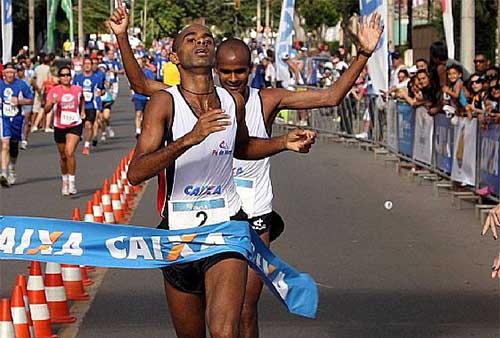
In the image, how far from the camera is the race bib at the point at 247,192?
7.25 m

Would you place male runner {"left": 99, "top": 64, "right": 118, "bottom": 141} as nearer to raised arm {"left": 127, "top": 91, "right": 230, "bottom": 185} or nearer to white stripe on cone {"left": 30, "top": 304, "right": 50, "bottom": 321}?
white stripe on cone {"left": 30, "top": 304, "right": 50, "bottom": 321}

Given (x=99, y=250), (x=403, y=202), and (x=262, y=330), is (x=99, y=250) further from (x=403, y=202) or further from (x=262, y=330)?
(x=403, y=202)

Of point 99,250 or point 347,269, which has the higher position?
point 99,250

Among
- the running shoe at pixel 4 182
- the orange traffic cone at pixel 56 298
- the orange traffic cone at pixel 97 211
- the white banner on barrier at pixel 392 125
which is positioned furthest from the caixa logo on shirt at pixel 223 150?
the white banner on barrier at pixel 392 125

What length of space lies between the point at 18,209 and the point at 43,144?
12.9 meters

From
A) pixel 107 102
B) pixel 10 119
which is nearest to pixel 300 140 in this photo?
pixel 10 119

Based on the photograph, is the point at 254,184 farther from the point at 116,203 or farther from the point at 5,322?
the point at 116,203

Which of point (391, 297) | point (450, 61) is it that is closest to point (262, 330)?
point (391, 297)

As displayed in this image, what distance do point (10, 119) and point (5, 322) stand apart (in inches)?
482

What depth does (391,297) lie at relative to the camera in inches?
400

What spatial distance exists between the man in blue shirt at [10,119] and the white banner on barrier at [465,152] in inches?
266

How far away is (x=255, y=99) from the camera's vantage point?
7.06m

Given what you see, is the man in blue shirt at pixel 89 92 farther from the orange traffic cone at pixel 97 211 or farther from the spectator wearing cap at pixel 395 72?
the orange traffic cone at pixel 97 211

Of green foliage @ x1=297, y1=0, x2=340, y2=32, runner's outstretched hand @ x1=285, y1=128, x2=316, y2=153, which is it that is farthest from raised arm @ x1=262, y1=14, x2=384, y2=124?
green foliage @ x1=297, y1=0, x2=340, y2=32
